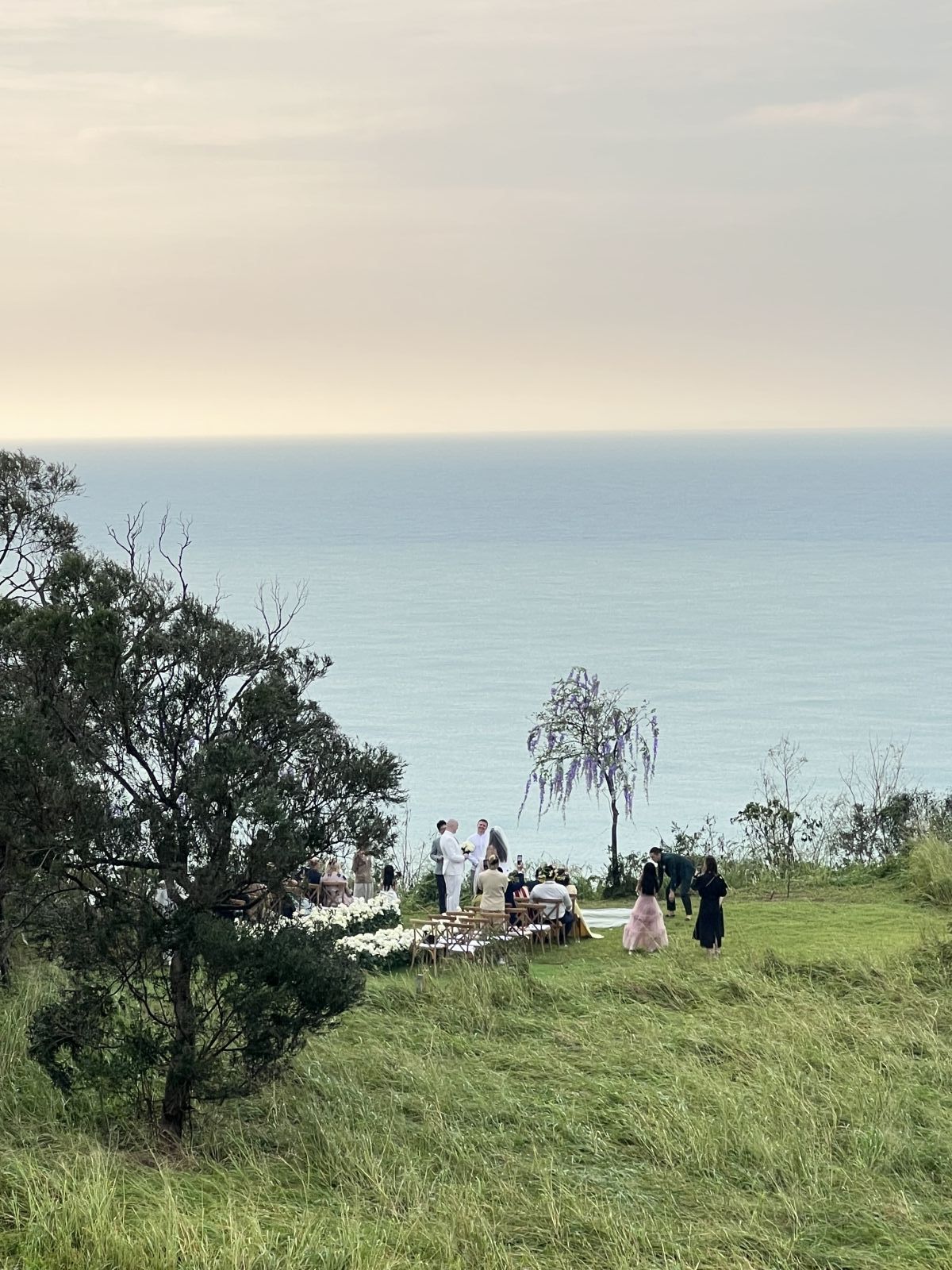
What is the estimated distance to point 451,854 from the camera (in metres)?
18.4

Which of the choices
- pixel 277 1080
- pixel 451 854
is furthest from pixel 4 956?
pixel 451 854

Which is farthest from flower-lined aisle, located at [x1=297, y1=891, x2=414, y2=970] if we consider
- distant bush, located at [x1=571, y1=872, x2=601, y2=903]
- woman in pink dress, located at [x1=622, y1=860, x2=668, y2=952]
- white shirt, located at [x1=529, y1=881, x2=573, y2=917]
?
distant bush, located at [x1=571, y1=872, x2=601, y2=903]

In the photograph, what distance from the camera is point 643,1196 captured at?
30.2 feet

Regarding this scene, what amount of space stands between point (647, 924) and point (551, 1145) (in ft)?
21.7

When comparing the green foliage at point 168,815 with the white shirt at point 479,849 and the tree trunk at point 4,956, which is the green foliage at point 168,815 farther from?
the white shirt at point 479,849

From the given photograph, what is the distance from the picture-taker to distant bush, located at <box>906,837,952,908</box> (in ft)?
64.3

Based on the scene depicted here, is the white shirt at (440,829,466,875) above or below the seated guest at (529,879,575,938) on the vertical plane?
above

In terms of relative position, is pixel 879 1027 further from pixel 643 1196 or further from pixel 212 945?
pixel 212 945

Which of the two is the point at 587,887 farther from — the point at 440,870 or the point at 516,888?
the point at 440,870

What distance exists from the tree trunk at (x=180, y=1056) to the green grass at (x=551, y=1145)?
28cm

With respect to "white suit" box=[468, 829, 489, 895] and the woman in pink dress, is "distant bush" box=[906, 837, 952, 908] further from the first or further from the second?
"white suit" box=[468, 829, 489, 895]

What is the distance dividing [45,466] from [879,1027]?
9423 mm

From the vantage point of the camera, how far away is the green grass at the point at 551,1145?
330 inches

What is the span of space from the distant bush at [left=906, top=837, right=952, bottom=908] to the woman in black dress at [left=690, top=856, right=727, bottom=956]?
15.3ft
